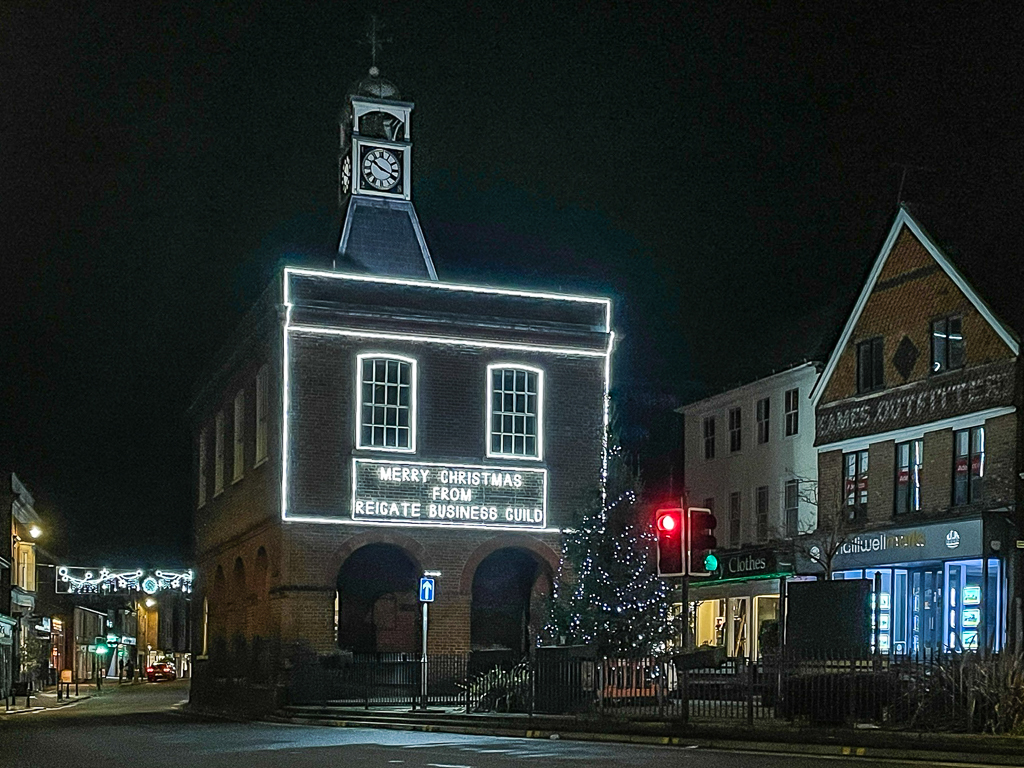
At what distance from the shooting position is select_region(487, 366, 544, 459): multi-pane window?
40656 mm

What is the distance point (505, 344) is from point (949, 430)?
10841 millimetres

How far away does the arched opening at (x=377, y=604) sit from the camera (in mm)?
42188

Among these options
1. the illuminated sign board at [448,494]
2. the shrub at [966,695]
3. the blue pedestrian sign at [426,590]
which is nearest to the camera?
the shrub at [966,695]

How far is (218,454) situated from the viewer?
48.6 meters

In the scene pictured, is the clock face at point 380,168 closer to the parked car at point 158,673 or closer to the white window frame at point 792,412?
the white window frame at point 792,412

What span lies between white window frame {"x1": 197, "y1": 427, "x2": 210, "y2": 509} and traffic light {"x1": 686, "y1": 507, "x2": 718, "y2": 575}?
31.0 metres

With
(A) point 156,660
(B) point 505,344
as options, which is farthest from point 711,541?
(A) point 156,660

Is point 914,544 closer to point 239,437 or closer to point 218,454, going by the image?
point 239,437

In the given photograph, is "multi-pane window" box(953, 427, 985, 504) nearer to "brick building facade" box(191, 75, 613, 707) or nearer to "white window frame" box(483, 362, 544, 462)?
A: "brick building facade" box(191, 75, 613, 707)

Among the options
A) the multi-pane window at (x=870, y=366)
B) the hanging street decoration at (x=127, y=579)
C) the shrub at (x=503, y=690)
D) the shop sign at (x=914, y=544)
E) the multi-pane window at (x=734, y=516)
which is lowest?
the shrub at (x=503, y=690)

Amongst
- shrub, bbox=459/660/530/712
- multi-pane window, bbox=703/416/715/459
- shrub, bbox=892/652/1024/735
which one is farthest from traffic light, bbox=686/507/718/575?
multi-pane window, bbox=703/416/715/459

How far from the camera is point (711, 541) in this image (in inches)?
868

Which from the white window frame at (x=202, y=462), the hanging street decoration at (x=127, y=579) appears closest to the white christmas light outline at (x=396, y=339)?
the white window frame at (x=202, y=462)

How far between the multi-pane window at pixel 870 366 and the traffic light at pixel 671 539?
1882 cm
